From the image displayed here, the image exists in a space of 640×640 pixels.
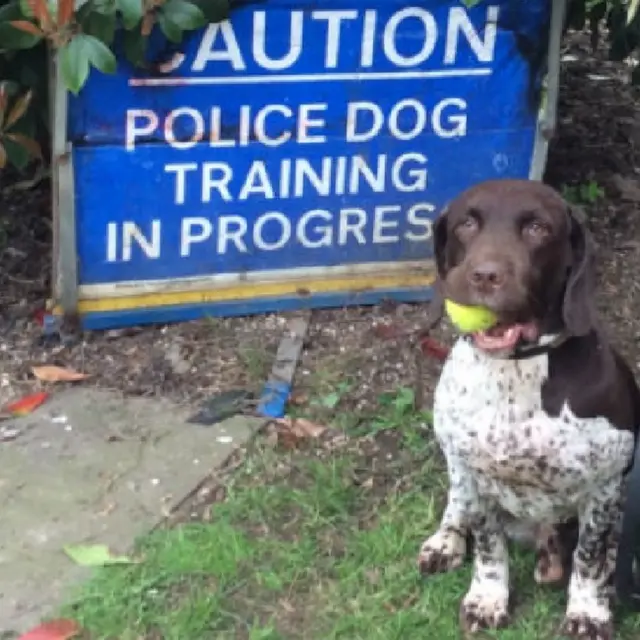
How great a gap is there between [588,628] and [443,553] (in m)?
0.43

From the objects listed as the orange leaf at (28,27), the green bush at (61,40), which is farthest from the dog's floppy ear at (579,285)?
the orange leaf at (28,27)

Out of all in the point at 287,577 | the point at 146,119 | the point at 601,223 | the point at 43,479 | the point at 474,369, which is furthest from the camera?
the point at 601,223

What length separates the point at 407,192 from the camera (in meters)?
4.70

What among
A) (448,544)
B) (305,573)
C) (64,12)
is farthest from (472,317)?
(64,12)

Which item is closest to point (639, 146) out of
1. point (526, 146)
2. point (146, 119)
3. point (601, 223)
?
point (601, 223)

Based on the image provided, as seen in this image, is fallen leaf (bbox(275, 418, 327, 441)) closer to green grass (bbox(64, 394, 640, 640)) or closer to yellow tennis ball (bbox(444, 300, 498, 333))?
green grass (bbox(64, 394, 640, 640))

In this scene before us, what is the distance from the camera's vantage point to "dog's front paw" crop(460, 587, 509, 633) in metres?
3.34

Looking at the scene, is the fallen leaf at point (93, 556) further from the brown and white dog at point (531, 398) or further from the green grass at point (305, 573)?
the brown and white dog at point (531, 398)

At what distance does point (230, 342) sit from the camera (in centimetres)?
464

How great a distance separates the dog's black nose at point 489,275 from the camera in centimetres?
282

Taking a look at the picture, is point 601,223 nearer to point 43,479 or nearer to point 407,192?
point 407,192

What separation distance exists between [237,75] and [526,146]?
3.37ft

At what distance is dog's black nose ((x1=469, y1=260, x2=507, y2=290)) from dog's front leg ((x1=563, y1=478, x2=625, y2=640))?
0.65 metres

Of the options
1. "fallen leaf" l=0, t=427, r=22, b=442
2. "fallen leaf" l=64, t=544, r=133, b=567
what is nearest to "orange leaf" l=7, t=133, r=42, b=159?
"fallen leaf" l=0, t=427, r=22, b=442
